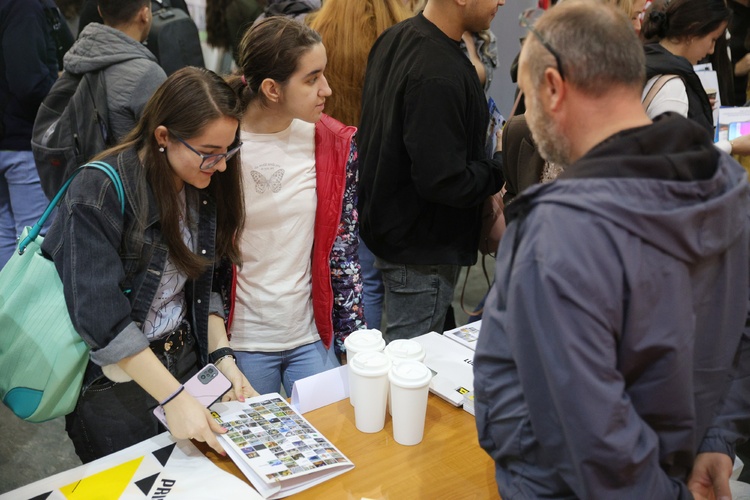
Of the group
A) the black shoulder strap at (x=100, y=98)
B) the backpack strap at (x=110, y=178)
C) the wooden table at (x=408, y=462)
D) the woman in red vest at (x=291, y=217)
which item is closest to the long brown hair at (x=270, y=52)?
the woman in red vest at (x=291, y=217)

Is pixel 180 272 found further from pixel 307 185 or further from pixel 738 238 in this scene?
pixel 738 238

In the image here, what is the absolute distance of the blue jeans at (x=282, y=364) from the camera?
2.00m

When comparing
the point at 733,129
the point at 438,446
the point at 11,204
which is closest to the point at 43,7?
the point at 11,204

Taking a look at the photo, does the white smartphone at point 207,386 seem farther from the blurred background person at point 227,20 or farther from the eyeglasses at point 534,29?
the blurred background person at point 227,20

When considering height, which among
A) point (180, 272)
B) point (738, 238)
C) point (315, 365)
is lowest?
point (315, 365)

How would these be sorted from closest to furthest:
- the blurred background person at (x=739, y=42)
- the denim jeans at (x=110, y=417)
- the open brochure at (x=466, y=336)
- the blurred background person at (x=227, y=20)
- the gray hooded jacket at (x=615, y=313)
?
1. the gray hooded jacket at (x=615, y=313)
2. the denim jeans at (x=110, y=417)
3. the open brochure at (x=466, y=336)
4. the blurred background person at (x=739, y=42)
5. the blurred background person at (x=227, y=20)

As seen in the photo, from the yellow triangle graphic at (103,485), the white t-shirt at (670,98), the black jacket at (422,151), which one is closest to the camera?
the yellow triangle graphic at (103,485)

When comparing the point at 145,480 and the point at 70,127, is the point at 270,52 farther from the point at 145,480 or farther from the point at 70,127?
the point at 70,127

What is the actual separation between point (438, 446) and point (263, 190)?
A: 2.76 feet

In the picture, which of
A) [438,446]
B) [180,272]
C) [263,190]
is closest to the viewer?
[438,446]

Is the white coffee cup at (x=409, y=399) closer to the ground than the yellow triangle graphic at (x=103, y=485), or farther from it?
farther from it

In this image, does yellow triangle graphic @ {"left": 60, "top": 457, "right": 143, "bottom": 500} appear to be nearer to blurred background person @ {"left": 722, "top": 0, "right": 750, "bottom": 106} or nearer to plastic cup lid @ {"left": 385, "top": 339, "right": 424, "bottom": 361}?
plastic cup lid @ {"left": 385, "top": 339, "right": 424, "bottom": 361}

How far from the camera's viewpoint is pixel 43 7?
3486 mm

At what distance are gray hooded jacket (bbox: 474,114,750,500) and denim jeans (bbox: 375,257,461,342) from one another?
1238 millimetres
